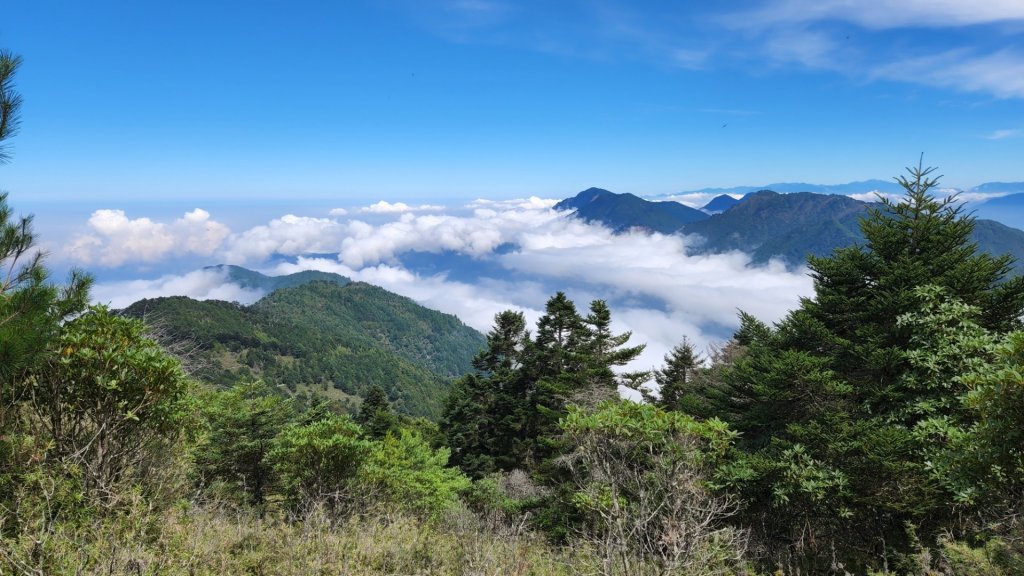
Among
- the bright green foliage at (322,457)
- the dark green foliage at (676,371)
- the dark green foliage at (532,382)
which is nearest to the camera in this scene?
the bright green foliage at (322,457)

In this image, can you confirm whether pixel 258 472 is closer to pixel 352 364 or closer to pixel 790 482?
pixel 790 482

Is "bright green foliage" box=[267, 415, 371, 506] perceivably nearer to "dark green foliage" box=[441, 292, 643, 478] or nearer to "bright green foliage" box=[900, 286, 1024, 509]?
"dark green foliage" box=[441, 292, 643, 478]

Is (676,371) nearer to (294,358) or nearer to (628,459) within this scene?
(628,459)

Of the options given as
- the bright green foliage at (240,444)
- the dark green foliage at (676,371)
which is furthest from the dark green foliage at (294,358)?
the bright green foliage at (240,444)

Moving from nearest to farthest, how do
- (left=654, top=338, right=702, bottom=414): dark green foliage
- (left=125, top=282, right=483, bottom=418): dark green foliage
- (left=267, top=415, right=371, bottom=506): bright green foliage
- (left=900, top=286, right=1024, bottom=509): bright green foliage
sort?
(left=900, top=286, right=1024, bottom=509): bright green foliage, (left=267, top=415, right=371, bottom=506): bright green foliage, (left=654, top=338, right=702, bottom=414): dark green foliage, (left=125, top=282, right=483, bottom=418): dark green foliage

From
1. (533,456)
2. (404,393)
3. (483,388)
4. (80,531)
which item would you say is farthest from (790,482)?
(404,393)

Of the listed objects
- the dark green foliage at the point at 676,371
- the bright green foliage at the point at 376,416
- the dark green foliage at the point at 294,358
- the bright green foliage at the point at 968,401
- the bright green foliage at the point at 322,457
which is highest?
the bright green foliage at the point at 968,401

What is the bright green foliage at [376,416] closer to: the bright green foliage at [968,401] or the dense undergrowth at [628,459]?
the dense undergrowth at [628,459]

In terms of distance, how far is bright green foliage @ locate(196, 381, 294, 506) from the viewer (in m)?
18.4

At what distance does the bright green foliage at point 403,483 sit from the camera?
1231 cm

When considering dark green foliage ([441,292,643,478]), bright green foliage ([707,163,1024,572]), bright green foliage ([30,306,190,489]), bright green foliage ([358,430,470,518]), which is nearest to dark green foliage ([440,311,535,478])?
dark green foliage ([441,292,643,478])

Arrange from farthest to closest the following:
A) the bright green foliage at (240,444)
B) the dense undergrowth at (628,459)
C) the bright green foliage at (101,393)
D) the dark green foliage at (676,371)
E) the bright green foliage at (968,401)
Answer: the dark green foliage at (676,371) → the bright green foliage at (240,444) → the bright green foliage at (101,393) → the dense undergrowth at (628,459) → the bright green foliage at (968,401)

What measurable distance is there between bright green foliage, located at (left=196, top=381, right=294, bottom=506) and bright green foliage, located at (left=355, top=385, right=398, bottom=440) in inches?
554

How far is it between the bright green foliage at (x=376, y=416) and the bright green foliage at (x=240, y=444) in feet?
46.1
